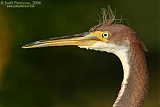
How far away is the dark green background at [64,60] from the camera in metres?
4.83

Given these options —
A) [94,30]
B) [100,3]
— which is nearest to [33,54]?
[100,3]

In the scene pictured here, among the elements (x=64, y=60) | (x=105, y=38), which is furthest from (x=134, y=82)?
(x=64, y=60)

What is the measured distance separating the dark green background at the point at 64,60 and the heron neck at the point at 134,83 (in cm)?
247

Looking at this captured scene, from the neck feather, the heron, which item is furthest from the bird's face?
the neck feather

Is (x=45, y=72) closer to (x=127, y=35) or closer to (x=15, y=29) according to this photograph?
(x=15, y=29)

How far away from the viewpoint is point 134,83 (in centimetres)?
235

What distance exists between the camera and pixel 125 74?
2369 millimetres

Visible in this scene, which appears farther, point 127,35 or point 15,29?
point 15,29

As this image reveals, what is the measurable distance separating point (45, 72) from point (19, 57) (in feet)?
1.13

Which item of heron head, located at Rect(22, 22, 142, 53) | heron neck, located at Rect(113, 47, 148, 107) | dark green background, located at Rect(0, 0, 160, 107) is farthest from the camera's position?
dark green background, located at Rect(0, 0, 160, 107)

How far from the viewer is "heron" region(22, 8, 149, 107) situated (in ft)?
7.71

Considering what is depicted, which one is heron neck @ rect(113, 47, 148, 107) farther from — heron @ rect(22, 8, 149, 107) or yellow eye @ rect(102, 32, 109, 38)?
yellow eye @ rect(102, 32, 109, 38)

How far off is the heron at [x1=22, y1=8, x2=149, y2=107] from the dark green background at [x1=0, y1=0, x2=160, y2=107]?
7.36 ft

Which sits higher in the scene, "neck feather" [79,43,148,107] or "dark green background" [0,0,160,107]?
"neck feather" [79,43,148,107]
